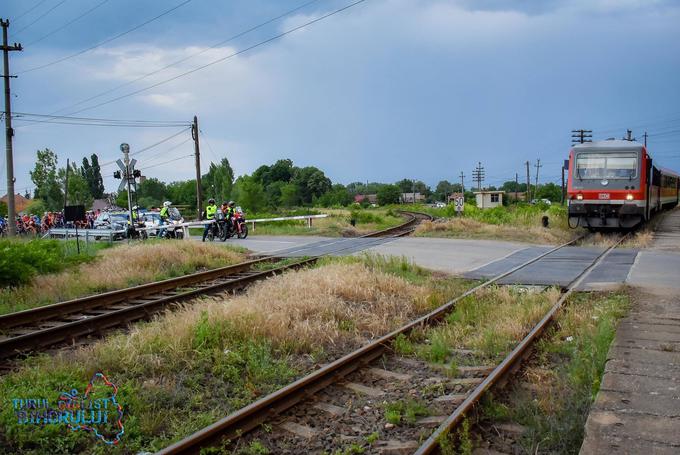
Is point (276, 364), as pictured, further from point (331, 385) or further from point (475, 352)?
point (475, 352)

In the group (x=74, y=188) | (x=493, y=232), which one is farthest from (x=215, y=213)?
(x=74, y=188)

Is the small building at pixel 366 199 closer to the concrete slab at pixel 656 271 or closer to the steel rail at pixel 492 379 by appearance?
the concrete slab at pixel 656 271

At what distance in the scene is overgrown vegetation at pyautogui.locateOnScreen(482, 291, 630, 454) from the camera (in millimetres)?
4676

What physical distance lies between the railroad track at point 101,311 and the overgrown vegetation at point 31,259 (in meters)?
2.35

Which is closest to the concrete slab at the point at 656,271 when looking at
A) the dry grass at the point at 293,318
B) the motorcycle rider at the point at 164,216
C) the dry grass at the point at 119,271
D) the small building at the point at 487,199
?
the dry grass at the point at 293,318

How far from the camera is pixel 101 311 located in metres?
9.95

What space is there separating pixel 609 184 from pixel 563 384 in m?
17.0

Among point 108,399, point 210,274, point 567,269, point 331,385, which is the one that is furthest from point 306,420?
point 567,269

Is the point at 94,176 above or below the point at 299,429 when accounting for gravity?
above

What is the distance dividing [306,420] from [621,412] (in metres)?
2.60

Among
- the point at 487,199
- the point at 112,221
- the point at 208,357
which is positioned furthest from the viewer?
the point at 487,199

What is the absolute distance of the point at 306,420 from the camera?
17.2 feet

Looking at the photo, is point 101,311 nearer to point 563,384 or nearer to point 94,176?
point 563,384

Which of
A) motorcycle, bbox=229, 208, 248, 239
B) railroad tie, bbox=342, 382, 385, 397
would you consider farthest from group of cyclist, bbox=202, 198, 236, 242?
railroad tie, bbox=342, 382, 385, 397
